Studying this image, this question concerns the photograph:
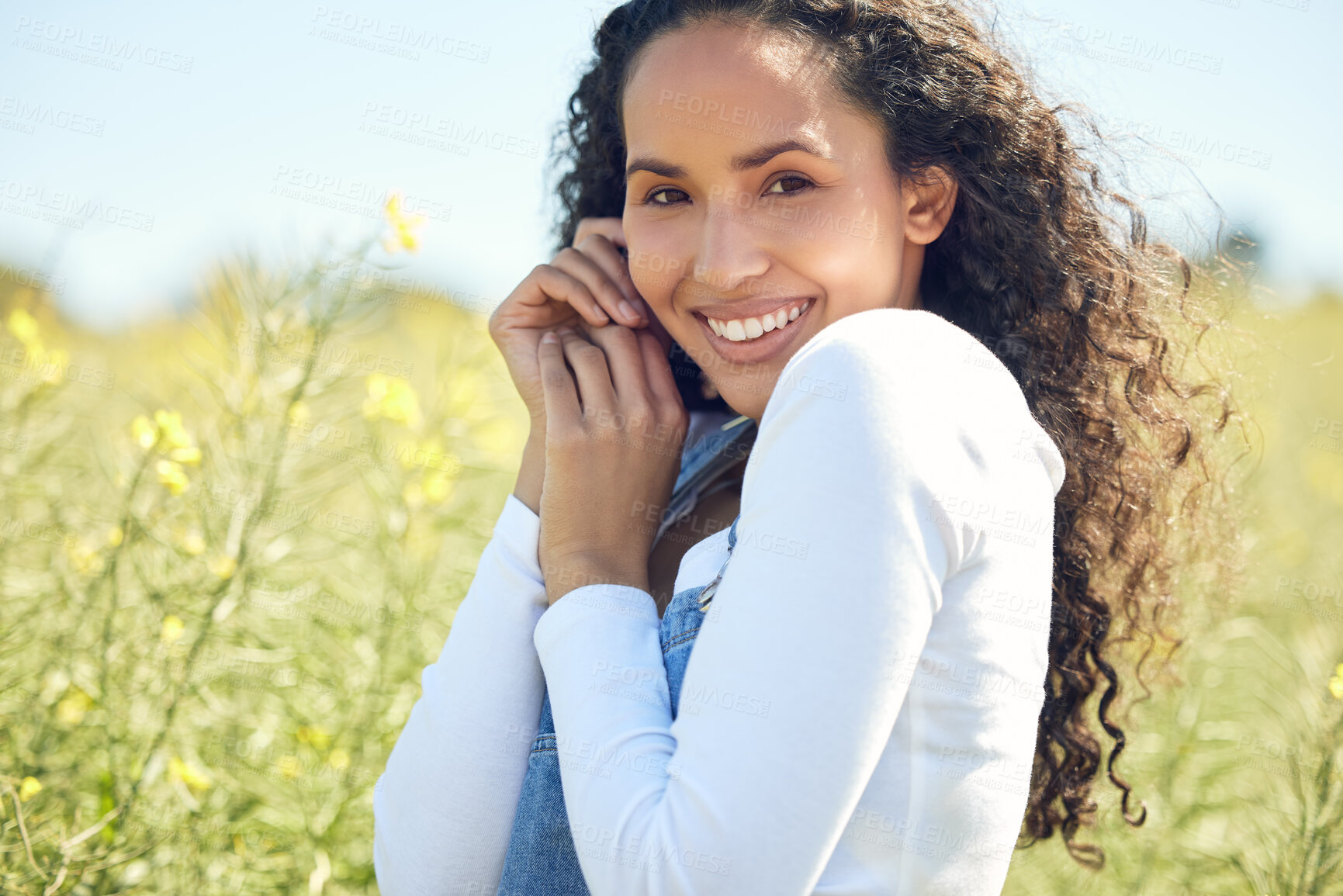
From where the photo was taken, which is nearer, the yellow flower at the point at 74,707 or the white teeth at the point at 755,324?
the white teeth at the point at 755,324

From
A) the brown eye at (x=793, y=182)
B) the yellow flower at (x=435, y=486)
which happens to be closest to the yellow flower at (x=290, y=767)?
the yellow flower at (x=435, y=486)

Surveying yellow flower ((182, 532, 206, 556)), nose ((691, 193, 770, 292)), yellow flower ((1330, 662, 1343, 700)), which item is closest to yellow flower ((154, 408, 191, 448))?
yellow flower ((182, 532, 206, 556))

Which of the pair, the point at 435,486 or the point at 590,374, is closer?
the point at 590,374

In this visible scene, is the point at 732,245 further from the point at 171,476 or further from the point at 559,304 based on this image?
the point at 171,476

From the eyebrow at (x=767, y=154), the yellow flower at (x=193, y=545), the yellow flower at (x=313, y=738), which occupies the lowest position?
the yellow flower at (x=313, y=738)

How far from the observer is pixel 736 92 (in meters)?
1.02

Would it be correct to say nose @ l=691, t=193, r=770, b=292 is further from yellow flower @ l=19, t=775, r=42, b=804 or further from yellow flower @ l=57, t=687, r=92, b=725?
yellow flower @ l=57, t=687, r=92, b=725

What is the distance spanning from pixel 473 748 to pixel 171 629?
0.85 meters

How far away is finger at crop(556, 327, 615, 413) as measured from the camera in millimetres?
1228

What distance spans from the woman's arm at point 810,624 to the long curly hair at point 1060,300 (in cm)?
47

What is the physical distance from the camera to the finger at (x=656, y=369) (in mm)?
1277

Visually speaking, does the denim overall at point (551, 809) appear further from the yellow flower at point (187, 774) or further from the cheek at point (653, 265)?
the yellow flower at point (187, 774)

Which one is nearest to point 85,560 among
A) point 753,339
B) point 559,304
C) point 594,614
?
point 559,304

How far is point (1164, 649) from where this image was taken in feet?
4.99
